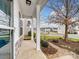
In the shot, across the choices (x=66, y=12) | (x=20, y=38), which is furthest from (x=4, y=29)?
(x=66, y=12)

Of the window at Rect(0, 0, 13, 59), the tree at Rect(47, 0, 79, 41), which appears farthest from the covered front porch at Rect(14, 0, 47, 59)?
the tree at Rect(47, 0, 79, 41)

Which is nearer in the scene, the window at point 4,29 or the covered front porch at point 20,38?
the window at point 4,29

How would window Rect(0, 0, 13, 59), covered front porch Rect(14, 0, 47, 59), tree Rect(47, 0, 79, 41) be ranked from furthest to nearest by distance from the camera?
tree Rect(47, 0, 79, 41) → covered front porch Rect(14, 0, 47, 59) → window Rect(0, 0, 13, 59)

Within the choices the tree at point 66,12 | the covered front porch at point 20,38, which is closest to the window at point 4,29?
the covered front porch at point 20,38

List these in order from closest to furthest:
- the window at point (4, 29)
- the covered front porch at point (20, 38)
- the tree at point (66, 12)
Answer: the window at point (4, 29) → the covered front porch at point (20, 38) → the tree at point (66, 12)

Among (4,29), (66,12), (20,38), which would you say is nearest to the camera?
(4,29)

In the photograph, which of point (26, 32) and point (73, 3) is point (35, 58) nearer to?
point (73, 3)

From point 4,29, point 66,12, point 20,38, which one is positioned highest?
point 66,12

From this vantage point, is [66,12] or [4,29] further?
[66,12]

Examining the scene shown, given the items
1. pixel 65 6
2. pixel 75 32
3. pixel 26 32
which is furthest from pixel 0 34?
pixel 26 32

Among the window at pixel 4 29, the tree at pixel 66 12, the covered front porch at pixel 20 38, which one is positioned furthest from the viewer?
the tree at pixel 66 12

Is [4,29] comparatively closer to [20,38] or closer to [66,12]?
[20,38]

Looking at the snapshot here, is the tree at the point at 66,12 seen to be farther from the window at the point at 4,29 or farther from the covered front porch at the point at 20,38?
the window at the point at 4,29

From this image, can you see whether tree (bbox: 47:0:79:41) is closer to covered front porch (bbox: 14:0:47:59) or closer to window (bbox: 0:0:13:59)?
covered front porch (bbox: 14:0:47:59)
